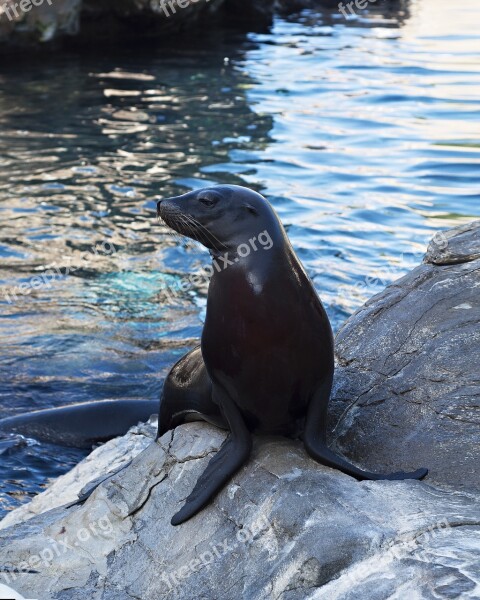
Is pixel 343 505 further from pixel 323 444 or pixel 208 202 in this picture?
pixel 208 202

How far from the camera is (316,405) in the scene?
366cm

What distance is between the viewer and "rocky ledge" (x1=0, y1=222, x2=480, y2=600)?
2.96 meters

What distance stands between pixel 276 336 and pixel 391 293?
1066 mm

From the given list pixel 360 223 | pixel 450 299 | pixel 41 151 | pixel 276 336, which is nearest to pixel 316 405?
pixel 276 336

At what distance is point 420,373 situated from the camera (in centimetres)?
398

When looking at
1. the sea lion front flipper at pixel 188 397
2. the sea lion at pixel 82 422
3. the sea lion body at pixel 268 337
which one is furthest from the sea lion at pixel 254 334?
the sea lion at pixel 82 422

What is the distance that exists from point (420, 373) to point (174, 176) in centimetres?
779

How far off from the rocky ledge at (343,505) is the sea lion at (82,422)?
1.92 meters

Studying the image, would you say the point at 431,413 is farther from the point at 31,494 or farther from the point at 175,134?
the point at 175,134

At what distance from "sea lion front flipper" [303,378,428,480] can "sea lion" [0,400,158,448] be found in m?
2.71

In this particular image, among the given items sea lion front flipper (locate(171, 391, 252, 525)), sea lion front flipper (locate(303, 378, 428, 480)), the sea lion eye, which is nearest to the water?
sea lion front flipper (locate(171, 391, 252, 525))

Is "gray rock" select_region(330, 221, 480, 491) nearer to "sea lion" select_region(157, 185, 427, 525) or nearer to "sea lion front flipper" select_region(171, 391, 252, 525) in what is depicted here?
"sea lion" select_region(157, 185, 427, 525)

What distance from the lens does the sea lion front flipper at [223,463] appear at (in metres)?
3.50

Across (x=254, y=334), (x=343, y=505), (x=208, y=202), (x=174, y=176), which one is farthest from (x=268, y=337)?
(x=174, y=176)
